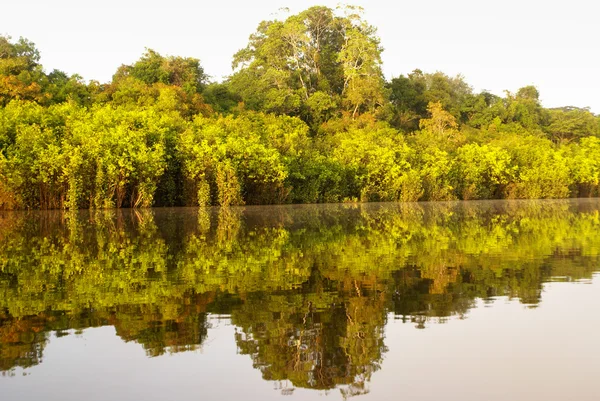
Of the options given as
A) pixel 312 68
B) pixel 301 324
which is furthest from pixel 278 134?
pixel 301 324

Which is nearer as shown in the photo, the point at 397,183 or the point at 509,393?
the point at 509,393

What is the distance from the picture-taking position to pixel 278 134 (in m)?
44.2

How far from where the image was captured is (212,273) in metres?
9.51

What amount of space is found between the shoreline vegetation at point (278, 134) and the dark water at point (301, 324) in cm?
2001

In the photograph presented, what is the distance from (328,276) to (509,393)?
16.3 feet

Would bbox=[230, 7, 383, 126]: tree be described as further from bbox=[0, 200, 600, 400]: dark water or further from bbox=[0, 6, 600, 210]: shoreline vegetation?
bbox=[0, 200, 600, 400]: dark water

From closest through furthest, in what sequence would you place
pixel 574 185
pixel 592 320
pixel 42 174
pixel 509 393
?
pixel 509 393, pixel 592 320, pixel 42 174, pixel 574 185

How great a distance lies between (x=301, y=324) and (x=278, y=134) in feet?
126

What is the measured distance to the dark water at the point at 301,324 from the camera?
4.49m

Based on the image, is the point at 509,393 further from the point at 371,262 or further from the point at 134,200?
the point at 134,200

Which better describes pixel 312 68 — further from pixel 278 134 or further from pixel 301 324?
pixel 301 324

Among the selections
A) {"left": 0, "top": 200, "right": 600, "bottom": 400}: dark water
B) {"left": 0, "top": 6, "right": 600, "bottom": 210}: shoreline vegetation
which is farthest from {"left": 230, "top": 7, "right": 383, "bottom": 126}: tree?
{"left": 0, "top": 200, "right": 600, "bottom": 400}: dark water

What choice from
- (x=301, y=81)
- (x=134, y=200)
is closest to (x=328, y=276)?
(x=134, y=200)

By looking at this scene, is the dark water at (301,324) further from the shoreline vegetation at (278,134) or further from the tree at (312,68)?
the tree at (312,68)
